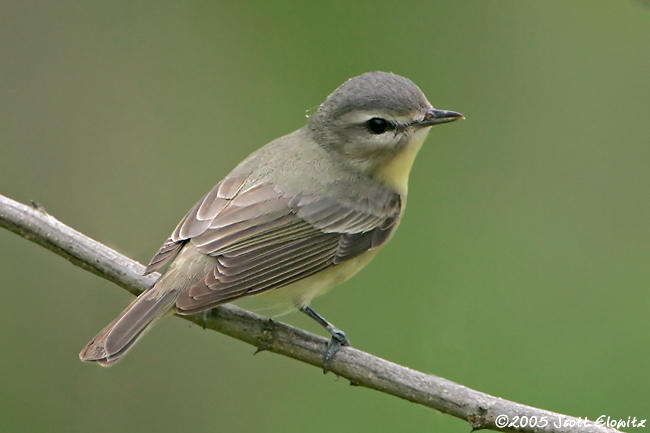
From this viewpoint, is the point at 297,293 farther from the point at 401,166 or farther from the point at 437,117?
the point at 437,117

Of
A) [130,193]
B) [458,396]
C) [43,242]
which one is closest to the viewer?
[458,396]

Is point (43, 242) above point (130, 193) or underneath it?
underneath

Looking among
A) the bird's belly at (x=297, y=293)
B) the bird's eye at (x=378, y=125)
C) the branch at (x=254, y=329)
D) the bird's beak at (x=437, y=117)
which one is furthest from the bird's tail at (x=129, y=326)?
the bird's beak at (x=437, y=117)

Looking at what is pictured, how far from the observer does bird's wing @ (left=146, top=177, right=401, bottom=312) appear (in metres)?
4.21

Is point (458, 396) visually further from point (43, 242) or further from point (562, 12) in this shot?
point (562, 12)

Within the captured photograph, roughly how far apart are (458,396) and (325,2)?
5.00 meters

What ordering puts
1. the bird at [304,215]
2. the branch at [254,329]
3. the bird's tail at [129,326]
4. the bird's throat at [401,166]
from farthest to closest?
1. the bird's throat at [401,166]
2. the bird at [304,215]
3. the branch at [254,329]
4. the bird's tail at [129,326]

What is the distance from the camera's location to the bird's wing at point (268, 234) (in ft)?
13.8

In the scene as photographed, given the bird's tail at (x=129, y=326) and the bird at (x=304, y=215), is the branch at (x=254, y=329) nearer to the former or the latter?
the bird at (x=304, y=215)

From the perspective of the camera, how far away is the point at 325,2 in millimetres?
7832

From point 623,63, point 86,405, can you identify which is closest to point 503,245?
point 623,63

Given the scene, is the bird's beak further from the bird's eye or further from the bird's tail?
the bird's tail

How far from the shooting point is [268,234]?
14.9 ft

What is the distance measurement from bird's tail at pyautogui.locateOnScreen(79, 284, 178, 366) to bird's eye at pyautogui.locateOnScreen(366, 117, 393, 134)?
1613 millimetres
